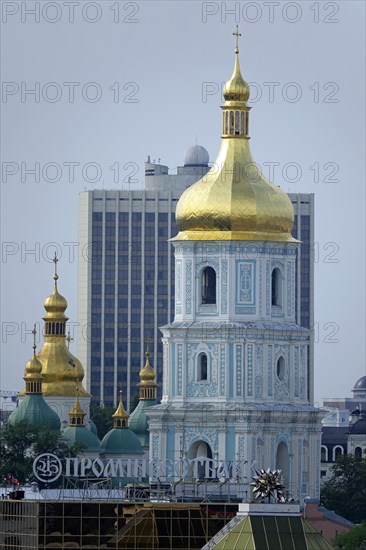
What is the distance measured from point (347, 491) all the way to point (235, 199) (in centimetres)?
1848

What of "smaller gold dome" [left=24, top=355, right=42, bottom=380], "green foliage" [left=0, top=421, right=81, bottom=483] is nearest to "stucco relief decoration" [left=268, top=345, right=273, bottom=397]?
"green foliage" [left=0, top=421, right=81, bottom=483]

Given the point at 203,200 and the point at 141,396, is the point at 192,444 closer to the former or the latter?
the point at 203,200

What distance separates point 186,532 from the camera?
132000 millimetres

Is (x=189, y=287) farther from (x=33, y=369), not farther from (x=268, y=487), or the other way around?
(x=268, y=487)

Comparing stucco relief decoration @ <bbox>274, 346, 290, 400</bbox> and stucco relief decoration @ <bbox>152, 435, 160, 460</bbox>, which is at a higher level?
stucco relief decoration @ <bbox>274, 346, 290, 400</bbox>

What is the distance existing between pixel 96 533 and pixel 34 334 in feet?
206

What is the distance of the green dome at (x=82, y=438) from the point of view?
18400 centimetres

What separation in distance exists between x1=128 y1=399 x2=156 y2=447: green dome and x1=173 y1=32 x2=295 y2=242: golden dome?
2351 cm

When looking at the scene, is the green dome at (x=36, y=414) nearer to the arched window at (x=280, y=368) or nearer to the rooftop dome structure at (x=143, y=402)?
the rooftop dome structure at (x=143, y=402)

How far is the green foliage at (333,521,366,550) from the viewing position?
5999 inches

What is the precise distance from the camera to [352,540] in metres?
154

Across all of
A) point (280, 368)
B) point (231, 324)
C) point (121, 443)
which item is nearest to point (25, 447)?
point (121, 443)

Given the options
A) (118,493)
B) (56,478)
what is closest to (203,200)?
(56,478)

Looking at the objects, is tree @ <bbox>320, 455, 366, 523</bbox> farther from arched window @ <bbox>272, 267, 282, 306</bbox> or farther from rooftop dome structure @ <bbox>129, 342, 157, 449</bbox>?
arched window @ <bbox>272, 267, 282, 306</bbox>
